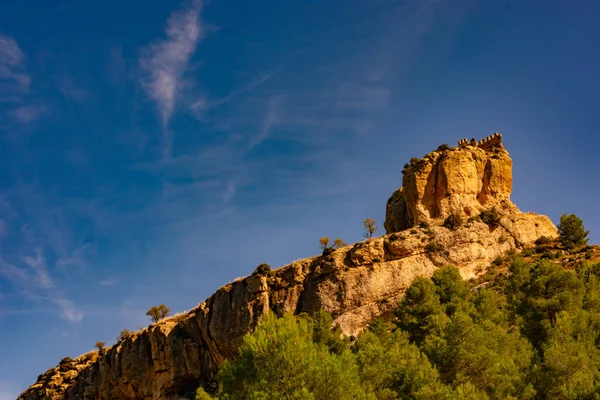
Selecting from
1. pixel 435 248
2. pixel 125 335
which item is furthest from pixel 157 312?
pixel 435 248

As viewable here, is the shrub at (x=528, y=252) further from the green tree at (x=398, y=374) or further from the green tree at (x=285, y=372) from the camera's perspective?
the green tree at (x=285, y=372)

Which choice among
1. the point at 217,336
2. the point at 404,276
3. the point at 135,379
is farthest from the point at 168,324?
the point at 404,276

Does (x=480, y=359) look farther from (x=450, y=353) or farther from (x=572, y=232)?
(x=572, y=232)

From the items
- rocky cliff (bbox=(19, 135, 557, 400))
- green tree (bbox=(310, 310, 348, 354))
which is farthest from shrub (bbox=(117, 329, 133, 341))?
green tree (bbox=(310, 310, 348, 354))

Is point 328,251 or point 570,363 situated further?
point 328,251

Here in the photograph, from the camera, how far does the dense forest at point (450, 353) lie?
22.4 meters

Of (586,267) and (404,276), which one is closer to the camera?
(586,267)

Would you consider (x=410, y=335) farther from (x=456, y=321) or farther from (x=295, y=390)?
(x=295, y=390)

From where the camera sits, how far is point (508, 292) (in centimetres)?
4341

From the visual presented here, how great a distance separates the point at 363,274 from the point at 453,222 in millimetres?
12960

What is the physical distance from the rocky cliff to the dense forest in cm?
1316

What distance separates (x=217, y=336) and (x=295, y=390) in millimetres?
40767

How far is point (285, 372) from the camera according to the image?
22.1 metres

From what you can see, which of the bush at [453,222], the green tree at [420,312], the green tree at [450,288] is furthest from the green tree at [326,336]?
the bush at [453,222]
